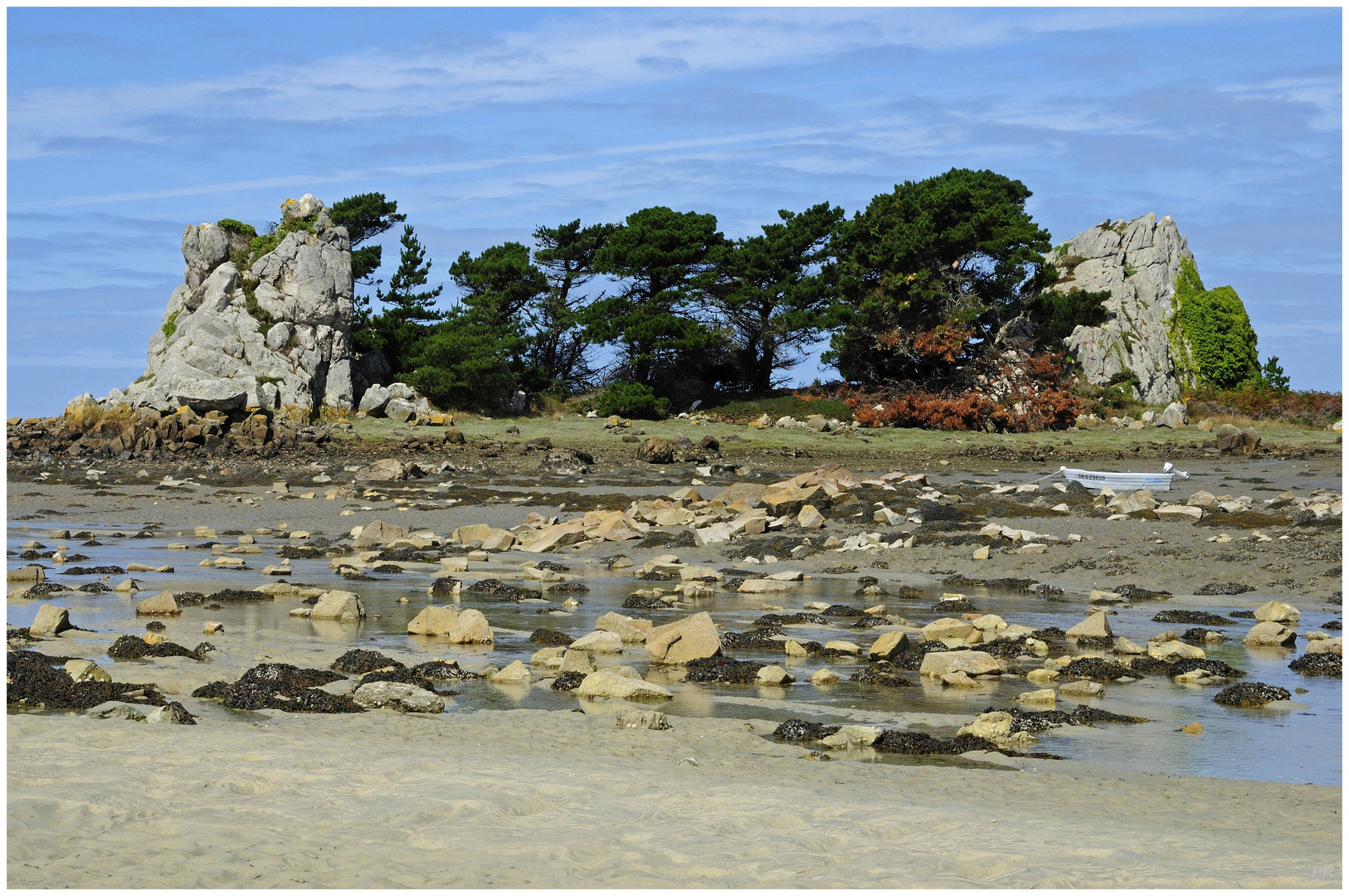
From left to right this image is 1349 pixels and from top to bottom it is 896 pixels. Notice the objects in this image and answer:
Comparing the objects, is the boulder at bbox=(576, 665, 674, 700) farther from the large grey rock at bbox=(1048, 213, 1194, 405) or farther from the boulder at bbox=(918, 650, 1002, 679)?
the large grey rock at bbox=(1048, 213, 1194, 405)

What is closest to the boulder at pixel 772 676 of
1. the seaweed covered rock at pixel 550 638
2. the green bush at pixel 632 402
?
the seaweed covered rock at pixel 550 638

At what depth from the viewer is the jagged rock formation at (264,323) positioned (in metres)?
39.2

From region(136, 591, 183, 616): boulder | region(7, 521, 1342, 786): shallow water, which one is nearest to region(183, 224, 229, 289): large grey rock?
region(7, 521, 1342, 786): shallow water

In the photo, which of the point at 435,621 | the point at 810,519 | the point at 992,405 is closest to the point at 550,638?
the point at 435,621

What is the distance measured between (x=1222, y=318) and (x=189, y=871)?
53.1 m

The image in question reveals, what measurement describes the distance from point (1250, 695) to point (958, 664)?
1.99 metres

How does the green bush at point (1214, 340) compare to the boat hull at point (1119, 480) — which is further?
the green bush at point (1214, 340)

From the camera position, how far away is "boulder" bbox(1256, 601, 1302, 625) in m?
11.1

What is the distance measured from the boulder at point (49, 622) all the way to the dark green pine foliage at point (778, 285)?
3625 cm

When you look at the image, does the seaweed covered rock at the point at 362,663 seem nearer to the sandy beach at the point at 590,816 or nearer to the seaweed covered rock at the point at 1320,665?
the sandy beach at the point at 590,816

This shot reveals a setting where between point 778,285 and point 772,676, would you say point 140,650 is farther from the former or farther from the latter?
point 778,285

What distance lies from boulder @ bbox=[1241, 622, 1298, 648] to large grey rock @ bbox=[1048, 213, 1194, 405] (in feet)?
132

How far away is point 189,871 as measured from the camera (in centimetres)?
464

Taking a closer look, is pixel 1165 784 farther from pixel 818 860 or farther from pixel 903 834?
pixel 818 860
